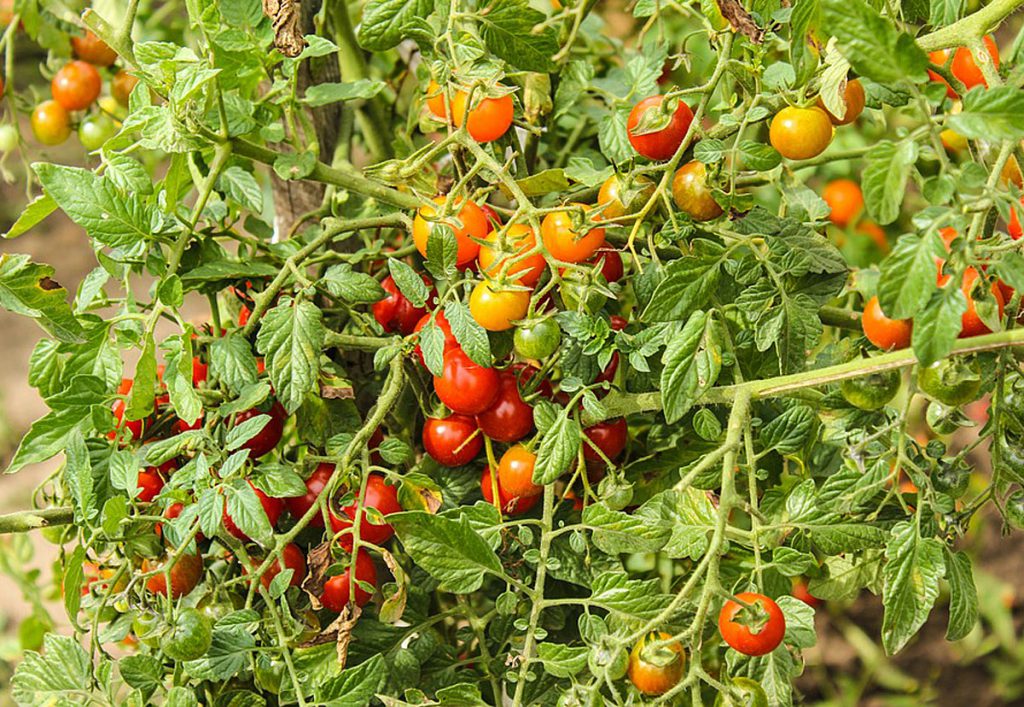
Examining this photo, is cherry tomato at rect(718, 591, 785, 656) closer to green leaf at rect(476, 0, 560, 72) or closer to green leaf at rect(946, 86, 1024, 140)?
green leaf at rect(946, 86, 1024, 140)

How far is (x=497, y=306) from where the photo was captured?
63 cm

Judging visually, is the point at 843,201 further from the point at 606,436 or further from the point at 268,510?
the point at 268,510

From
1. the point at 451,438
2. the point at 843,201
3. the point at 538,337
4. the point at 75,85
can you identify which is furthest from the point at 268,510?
the point at 843,201

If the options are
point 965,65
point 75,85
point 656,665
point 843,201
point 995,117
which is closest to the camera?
point 995,117

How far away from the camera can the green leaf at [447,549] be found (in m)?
0.61

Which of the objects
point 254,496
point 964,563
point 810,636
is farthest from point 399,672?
point 964,563

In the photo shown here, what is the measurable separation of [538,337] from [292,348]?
0.53 feet

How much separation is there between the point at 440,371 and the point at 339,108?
43cm

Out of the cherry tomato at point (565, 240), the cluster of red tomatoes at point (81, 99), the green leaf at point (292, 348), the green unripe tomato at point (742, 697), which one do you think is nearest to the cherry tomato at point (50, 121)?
the cluster of red tomatoes at point (81, 99)

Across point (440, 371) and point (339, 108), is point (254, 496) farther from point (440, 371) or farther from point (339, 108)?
point (339, 108)

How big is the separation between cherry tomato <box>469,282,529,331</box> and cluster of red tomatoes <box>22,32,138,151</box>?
59 centimetres

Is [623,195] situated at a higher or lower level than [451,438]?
higher

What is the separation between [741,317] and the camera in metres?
0.70

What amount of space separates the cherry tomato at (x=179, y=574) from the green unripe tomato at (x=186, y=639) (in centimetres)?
9
